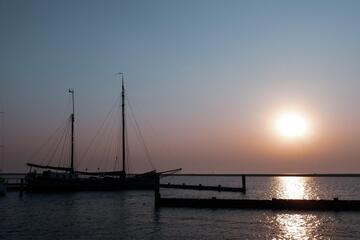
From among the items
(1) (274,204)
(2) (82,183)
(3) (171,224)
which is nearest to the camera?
(3) (171,224)

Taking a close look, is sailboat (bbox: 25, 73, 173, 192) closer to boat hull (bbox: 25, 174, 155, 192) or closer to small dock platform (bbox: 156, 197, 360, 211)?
boat hull (bbox: 25, 174, 155, 192)

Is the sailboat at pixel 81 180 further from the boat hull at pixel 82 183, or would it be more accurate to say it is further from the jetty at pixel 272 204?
the jetty at pixel 272 204

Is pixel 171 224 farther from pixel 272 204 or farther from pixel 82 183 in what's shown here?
pixel 82 183

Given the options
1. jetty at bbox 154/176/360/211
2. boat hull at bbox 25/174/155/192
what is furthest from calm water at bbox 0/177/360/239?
boat hull at bbox 25/174/155/192

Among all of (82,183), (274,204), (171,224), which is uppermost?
A: (82,183)

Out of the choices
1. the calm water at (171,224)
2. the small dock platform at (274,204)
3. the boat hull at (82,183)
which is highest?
the boat hull at (82,183)

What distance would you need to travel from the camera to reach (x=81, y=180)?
94.1 metres

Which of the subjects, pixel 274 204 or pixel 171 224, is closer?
pixel 171 224

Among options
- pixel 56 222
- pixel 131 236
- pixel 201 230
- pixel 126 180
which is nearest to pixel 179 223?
pixel 201 230

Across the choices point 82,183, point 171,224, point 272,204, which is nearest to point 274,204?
point 272,204

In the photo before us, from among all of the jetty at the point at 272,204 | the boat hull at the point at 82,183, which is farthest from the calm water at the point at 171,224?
the boat hull at the point at 82,183

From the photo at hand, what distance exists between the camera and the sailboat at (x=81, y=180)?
90.5 m

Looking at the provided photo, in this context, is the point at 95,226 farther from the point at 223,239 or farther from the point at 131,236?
the point at 223,239

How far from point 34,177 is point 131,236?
59.3 metres
